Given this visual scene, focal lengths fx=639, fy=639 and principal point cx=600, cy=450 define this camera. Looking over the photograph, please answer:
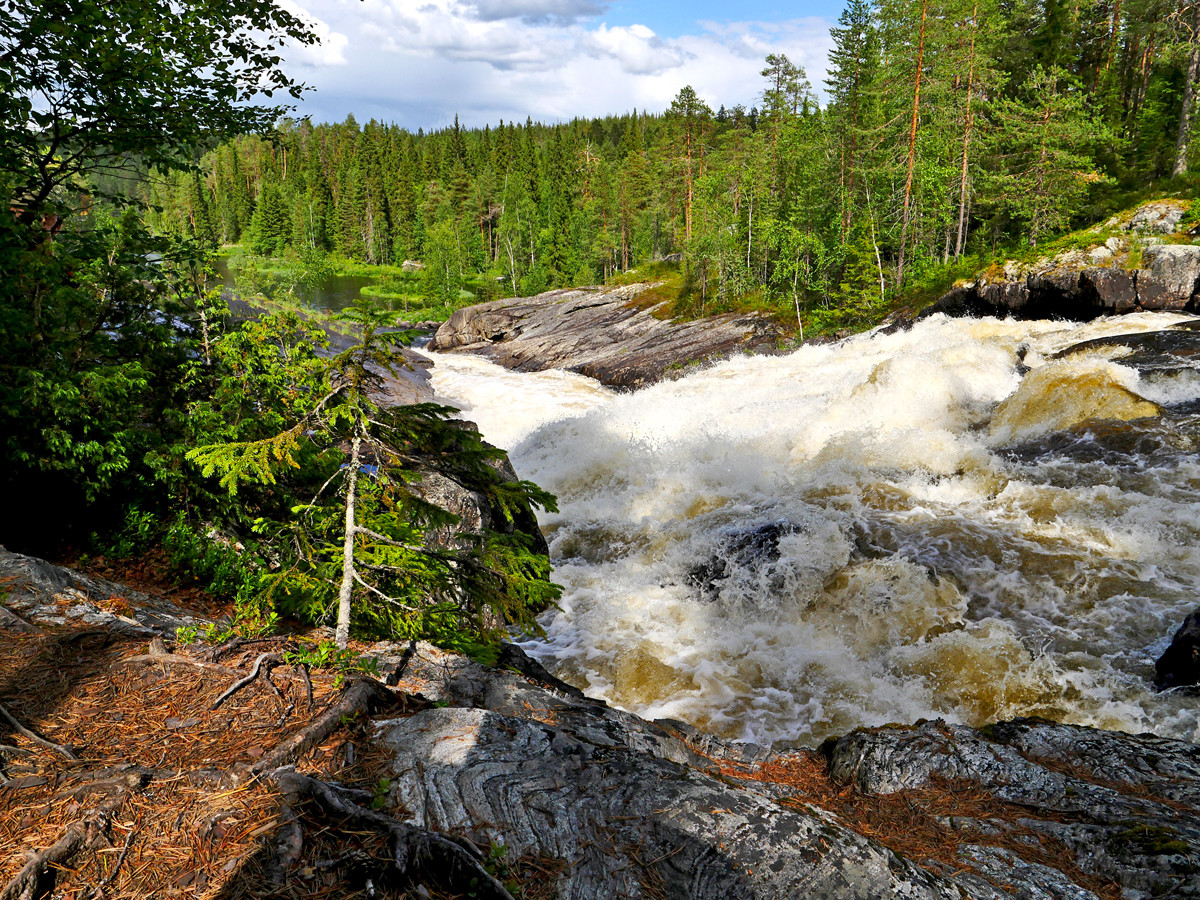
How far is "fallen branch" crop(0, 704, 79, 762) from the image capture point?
3133 mm

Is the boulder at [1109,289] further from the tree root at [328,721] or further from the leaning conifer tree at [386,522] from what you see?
the tree root at [328,721]

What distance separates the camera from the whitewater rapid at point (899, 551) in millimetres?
8039

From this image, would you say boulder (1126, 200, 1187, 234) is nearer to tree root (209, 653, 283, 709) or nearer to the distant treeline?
the distant treeline

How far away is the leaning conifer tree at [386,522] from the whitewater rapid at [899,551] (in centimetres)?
399

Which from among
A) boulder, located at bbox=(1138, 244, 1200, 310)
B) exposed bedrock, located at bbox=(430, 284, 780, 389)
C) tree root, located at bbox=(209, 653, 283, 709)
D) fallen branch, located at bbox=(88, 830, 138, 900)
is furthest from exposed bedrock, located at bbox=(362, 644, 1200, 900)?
exposed bedrock, located at bbox=(430, 284, 780, 389)

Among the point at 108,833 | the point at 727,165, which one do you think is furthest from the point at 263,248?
the point at 108,833

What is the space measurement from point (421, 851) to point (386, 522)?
128 inches

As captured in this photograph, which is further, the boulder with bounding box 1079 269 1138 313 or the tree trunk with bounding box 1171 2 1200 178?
the tree trunk with bounding box 1171 2 1200 178

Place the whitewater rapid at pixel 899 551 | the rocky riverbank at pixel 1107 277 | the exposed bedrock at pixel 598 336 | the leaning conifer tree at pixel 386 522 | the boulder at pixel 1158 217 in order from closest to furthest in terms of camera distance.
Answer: the leaning conifer tree at pixel 386 522, the whitewater rapid at pixel 899 551, the rocky riverbank at pixel 1107 277, the boulder at pixel 1158 217, the exposed bedrock at pixel 598 336

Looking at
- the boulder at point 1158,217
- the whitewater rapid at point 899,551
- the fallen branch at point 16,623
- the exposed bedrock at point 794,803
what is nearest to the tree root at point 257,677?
the exposed bedrock at point 794,803

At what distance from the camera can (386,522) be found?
5586 mm

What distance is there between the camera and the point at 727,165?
43.7m

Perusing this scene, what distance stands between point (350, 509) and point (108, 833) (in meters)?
2.36

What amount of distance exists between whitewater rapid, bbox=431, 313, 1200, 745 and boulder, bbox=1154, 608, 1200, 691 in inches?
7.6
